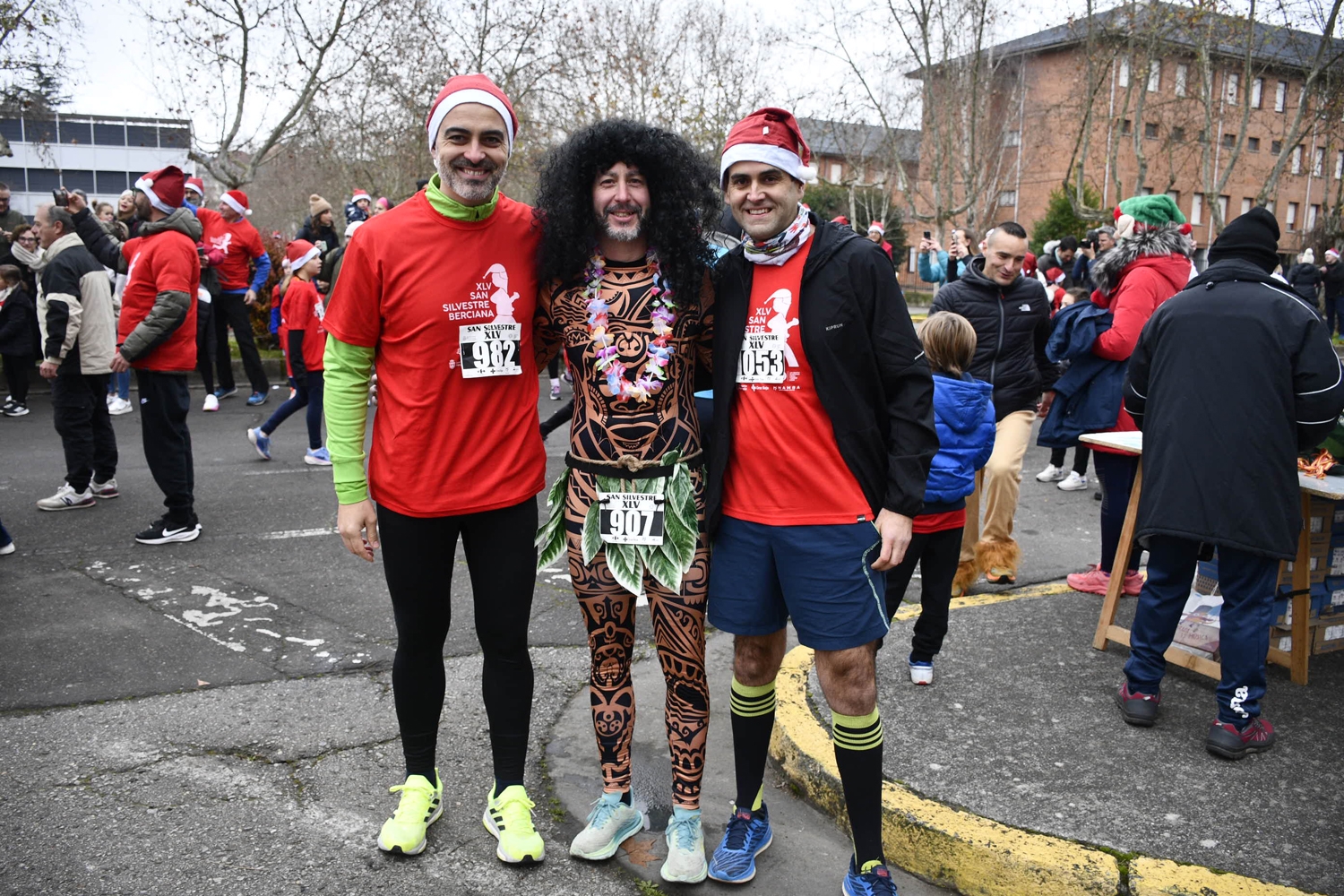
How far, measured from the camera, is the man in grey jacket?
662cm

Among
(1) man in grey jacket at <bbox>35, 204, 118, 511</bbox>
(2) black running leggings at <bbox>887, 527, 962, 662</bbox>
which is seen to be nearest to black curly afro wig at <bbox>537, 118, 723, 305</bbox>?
(2) black running leggings at <bbox>887, 527, 962, 662</bbox>

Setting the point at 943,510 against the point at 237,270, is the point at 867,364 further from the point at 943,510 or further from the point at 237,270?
the point at 237,270

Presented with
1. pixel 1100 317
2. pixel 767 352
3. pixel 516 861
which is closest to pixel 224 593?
pixel 516 861

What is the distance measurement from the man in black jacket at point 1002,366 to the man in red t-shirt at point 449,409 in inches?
121

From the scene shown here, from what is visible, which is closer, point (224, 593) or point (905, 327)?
point (905, 327)

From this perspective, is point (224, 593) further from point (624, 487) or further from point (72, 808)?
point (624, 487)

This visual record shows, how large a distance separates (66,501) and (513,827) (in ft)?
17.7

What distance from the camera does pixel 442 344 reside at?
111 inches

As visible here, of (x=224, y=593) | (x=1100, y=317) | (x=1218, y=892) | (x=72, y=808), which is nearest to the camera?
Answer: (x=1218, y=892)

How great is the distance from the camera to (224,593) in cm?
525

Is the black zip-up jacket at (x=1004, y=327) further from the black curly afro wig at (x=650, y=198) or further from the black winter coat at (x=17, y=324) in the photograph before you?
the black winter coat at (x=17, y=324)

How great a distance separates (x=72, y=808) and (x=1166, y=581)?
12.3 ft

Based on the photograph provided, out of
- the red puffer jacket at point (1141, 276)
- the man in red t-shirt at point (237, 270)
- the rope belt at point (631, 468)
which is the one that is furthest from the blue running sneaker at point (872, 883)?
the man in red t-shirt at point (237, 270)

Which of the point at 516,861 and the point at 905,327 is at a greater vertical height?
the point at 905,327
